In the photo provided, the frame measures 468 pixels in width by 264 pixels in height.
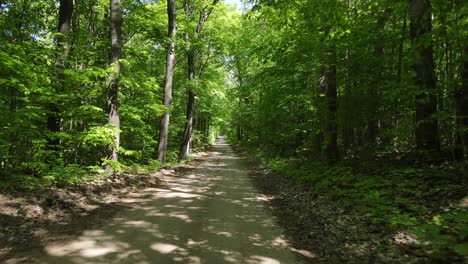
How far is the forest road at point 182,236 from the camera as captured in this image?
4324mm

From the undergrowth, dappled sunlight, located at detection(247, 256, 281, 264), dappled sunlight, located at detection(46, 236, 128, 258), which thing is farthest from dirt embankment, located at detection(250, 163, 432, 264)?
dappled sunlight, located at detection(46, 236, 128, 258)

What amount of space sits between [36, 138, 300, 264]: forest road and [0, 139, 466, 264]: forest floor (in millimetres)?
16

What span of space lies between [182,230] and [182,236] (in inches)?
13.9

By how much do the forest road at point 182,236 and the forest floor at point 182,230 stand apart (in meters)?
0.02

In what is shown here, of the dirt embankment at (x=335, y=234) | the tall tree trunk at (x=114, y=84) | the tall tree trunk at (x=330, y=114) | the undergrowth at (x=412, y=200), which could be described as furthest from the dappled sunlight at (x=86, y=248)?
the tall tree trunk at (x=330, y=114)

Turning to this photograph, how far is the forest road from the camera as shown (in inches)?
170

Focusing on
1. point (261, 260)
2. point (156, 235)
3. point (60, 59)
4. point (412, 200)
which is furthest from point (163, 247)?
point (60, 59)

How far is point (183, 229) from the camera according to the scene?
18.7 ft

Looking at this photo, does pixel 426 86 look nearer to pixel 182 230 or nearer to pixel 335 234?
pixel 335 234

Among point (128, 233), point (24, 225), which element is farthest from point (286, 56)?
point (24, 225)

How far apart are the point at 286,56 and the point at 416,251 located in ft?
25.5

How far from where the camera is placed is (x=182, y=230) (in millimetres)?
5648

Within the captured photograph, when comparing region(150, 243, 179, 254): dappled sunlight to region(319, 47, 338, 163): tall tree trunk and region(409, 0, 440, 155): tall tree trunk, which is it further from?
region(319, 47, 338, 163): tall tree trunk

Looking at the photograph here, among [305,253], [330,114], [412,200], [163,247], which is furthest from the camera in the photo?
[330,114]
